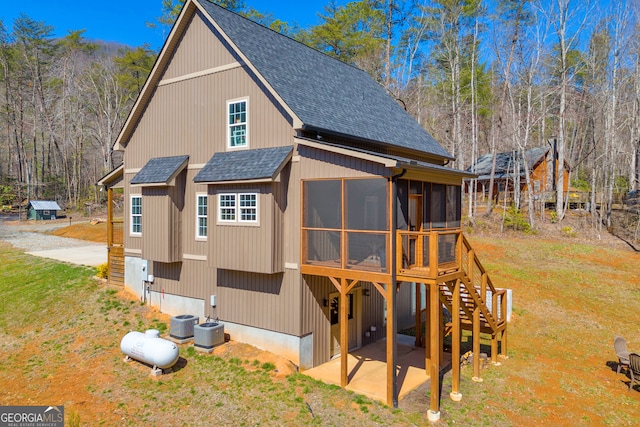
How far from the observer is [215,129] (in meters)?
13.3

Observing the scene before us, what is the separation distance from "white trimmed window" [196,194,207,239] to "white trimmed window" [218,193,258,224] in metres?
1.54

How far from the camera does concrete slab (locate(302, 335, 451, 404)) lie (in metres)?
10.5

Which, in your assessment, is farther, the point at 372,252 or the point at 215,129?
the point at 215,129

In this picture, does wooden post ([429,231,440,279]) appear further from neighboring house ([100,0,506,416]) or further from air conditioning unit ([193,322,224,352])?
air conditioning unit ([193,322,224,352])

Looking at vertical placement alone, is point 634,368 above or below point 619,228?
below

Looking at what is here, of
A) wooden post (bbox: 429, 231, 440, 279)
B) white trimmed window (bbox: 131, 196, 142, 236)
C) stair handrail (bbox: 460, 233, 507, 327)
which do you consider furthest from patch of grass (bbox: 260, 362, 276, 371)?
white trimmed window (bbox: 131, 196, 142, 236)

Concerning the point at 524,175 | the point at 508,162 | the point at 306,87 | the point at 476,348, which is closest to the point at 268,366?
the point at 476,348

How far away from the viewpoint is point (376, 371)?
1159 centimetres

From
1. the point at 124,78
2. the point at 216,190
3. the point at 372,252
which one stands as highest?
the point at 124,78

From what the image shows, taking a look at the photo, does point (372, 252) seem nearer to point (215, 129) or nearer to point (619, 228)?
point (215, 129)

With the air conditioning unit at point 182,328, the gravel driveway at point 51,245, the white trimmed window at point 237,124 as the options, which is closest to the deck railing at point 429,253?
the white trimmed window at point 237,124

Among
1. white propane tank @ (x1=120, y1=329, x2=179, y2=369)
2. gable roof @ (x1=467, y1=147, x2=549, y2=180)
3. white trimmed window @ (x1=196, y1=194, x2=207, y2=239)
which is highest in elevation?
gable roof @ (x1=467, y1=147, x2=549, y2=180)

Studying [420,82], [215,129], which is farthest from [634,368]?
[420,82]

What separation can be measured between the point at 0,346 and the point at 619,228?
32518mm
